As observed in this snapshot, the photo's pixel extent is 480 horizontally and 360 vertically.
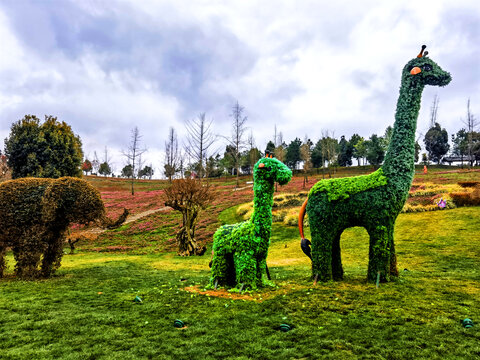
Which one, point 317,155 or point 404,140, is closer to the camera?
point 404,140

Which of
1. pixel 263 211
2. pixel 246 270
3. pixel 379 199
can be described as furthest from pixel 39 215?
Answer: pixel 379 199

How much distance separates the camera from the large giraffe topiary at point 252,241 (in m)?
6.41

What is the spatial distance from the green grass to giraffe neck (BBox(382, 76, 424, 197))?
2365 millimetres

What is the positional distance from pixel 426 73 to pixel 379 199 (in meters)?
3.30

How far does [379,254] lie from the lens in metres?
6.41

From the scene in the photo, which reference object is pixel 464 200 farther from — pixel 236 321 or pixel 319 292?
pixel 236 321

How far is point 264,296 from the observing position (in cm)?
593

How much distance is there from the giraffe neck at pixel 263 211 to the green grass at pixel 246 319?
126 cm

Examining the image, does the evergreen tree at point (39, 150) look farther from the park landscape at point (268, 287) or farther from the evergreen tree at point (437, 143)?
the evergreen tree at point (437, 143)

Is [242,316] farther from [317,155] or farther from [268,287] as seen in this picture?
[317,155]

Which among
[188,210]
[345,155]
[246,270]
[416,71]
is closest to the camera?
[246,270]

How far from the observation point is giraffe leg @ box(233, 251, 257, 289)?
632cm

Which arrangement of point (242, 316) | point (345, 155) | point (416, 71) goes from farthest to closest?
1. point (345, 155)
2. point (416, 71)
3. point (242, 316)

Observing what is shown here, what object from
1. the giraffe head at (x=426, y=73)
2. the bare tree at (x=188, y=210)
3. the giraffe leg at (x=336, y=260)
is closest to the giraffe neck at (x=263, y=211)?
the giraffe leg at (x=336, y=260)
